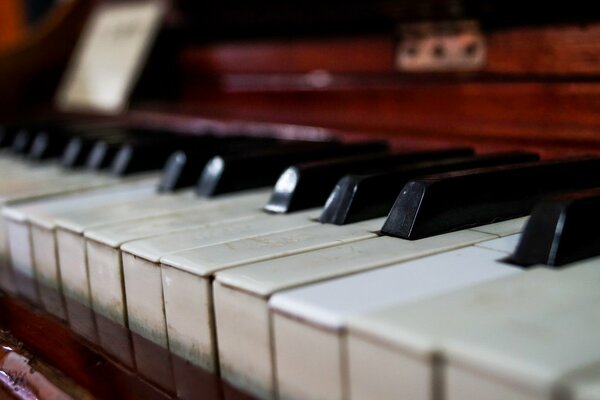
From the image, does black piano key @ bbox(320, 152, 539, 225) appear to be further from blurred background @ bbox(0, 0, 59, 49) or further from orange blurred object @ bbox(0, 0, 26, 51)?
orange blurred object @ bbox(0, 0, 26, 51)

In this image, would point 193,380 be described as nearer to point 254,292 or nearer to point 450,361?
point 254,292

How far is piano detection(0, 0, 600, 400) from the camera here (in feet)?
1.59

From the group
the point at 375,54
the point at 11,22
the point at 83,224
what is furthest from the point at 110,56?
the point at 11,22

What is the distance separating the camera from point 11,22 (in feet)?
11.9

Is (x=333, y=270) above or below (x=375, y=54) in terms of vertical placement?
below

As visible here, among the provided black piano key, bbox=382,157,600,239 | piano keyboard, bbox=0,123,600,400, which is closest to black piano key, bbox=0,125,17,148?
piano keyboard, bbox=0,123,600,400

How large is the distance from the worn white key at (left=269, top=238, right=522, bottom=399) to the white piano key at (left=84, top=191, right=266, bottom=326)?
28 cm

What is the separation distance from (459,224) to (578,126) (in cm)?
33

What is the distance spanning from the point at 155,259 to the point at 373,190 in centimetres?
25

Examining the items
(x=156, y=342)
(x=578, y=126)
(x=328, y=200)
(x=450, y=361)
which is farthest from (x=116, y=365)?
(x=578, y=126)

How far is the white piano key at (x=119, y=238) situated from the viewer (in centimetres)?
79

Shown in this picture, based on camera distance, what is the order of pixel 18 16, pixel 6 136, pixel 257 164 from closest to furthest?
pixel 257 164 < pixel 6 136 < pixel 18 16

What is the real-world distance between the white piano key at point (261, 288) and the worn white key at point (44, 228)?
0.31 m

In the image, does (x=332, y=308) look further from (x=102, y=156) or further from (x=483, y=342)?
(x=102, y=156)
